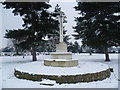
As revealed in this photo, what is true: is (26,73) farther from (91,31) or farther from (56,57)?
(91,31)

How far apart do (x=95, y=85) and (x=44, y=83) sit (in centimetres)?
260

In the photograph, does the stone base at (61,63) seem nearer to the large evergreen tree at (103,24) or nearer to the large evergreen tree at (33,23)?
the large evergreen tree at (33,23)

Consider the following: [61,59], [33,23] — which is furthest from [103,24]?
[61,59]

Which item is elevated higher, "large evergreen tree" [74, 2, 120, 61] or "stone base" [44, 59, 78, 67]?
"large evergreen tree" [74, 2, 120, 61]

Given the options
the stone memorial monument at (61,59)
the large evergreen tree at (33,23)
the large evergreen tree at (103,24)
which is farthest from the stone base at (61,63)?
the large evergreen tree at (103,24)

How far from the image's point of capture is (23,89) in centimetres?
836

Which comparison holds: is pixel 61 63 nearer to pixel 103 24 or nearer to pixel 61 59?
pixel 61 59

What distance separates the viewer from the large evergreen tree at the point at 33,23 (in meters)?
19.4

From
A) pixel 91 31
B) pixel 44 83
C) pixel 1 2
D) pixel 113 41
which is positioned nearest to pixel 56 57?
pixel 44 83

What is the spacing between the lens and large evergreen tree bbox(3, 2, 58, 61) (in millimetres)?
19406

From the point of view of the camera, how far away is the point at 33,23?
64.7 feet

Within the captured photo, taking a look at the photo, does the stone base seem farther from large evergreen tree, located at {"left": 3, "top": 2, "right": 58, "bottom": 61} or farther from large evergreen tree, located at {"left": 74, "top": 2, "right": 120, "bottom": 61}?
large evergreen tree, located at {"left": 74, "top": 2, "right": 120, "bottom": 61}

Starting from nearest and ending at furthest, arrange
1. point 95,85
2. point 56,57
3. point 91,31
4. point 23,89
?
point 23,89 → point 95,85 → point 56,57 → point 91,31

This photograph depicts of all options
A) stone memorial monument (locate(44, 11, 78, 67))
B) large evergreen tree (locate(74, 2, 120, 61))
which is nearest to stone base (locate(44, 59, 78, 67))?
stone memorial monument (locate(44, 11, 78, 67))
